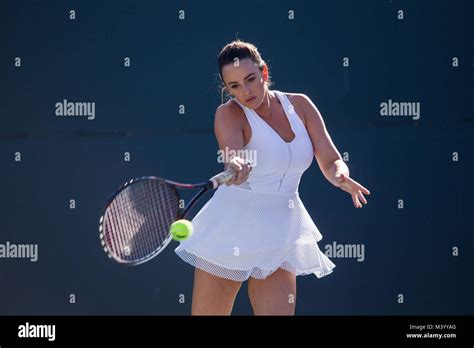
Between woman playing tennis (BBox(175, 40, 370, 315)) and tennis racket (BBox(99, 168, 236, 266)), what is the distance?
347mm

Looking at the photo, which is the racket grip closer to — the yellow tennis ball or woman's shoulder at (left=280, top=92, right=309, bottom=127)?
the yellow tennis ball

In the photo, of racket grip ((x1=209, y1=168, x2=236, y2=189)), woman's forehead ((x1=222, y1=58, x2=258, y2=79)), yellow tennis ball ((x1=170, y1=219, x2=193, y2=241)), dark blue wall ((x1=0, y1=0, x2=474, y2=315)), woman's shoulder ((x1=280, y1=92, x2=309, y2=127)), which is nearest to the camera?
yellow tennis ball ((x1=170, y1=219, x2=193, y2=241))

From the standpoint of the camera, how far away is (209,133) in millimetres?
5980

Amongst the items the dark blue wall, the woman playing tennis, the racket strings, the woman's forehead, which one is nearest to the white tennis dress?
the woman playing tennis

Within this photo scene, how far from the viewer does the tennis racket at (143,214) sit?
3943mm

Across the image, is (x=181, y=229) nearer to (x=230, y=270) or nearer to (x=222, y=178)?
(x=222, y=178)

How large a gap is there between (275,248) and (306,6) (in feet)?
6.37

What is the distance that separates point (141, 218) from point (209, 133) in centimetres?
187

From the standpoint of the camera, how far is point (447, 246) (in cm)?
591

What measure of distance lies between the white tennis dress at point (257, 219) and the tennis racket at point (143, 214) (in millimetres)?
346

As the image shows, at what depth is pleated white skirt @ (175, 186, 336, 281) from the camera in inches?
174

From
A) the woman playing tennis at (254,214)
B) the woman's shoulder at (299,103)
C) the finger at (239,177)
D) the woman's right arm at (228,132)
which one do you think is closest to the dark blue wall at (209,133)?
the woman's shoulder at (299,103)

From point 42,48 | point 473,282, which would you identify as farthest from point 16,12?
point 473,282

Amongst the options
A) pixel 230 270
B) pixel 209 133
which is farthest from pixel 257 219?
pixel 209 133
